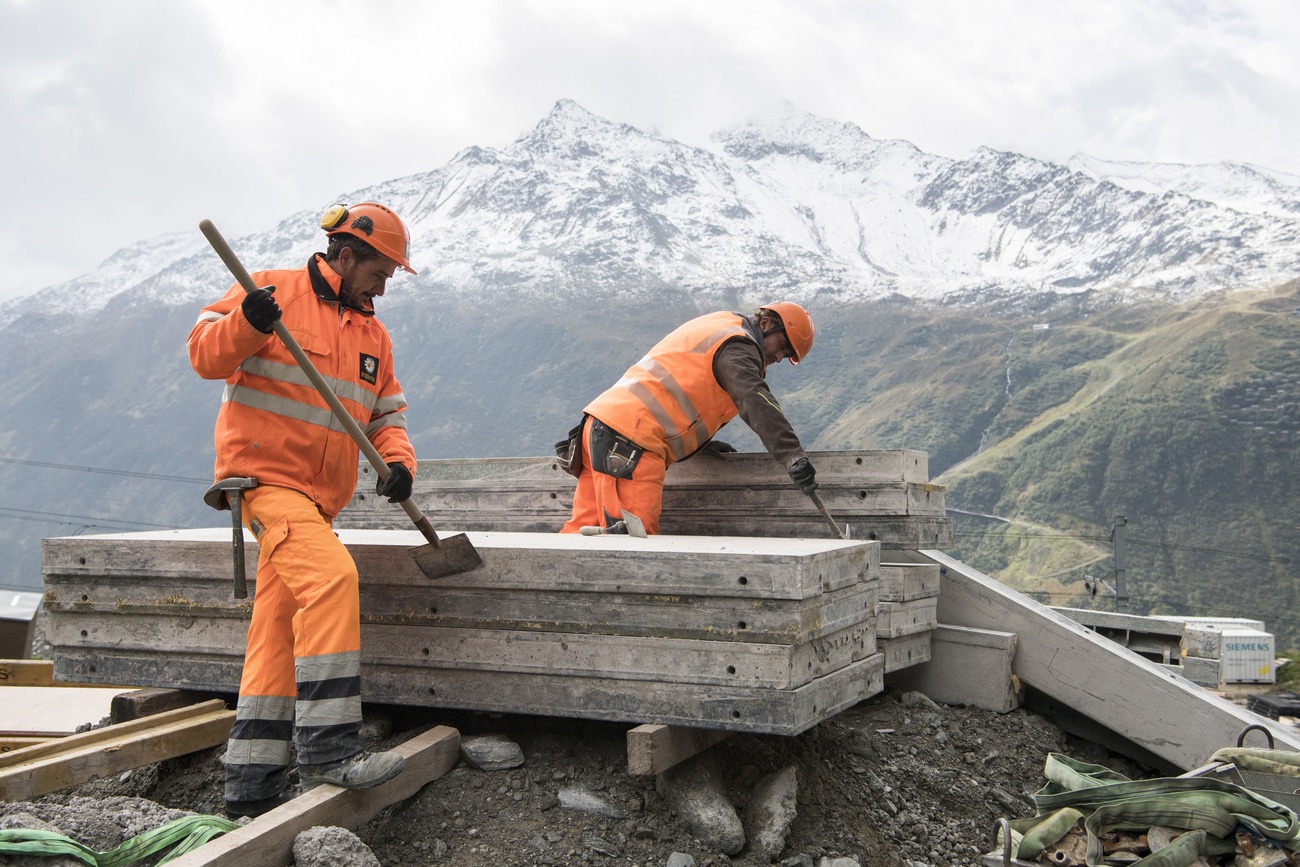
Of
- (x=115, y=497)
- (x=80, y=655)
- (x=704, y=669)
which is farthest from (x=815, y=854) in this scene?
(x=115, y=497)

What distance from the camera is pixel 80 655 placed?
430 centimetres

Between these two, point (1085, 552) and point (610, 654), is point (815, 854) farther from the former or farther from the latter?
point (1085, 552)

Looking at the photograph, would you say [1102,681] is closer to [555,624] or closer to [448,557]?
[555,624]

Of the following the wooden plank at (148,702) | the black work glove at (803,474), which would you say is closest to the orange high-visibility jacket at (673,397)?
the black work glove at (803,474)

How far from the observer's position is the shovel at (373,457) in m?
3.14

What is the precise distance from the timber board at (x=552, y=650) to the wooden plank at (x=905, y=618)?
3.13 feet

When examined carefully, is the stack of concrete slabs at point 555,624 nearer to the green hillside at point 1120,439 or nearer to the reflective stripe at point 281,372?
the reflective stripe at point 281,372

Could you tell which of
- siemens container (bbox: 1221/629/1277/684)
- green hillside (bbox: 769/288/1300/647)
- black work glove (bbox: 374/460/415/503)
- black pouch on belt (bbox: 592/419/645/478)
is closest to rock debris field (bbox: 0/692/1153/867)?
black work glove (bbox: 374/460/415/503)

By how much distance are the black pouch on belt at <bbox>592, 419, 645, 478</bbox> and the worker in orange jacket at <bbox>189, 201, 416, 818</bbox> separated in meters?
1.36

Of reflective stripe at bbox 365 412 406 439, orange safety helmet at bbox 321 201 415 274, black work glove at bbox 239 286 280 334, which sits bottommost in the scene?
reflective stripe at bbox 365 412 406 439

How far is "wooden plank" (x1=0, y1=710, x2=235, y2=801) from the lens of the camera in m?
3.28

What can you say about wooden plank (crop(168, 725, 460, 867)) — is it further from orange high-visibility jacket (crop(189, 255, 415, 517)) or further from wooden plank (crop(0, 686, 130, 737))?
wooden plank (crop(0, 686, 130, 737))

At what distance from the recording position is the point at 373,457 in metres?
3.44

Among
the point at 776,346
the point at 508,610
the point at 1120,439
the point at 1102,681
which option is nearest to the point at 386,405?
the point at 508,610
